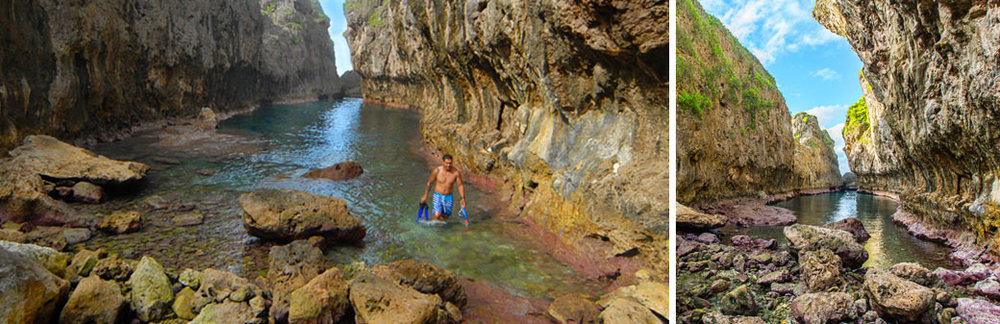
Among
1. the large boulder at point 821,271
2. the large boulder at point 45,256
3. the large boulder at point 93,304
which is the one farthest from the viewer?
the large boulder at point 821,271

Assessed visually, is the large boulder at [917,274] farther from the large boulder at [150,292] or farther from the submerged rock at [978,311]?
the large boulder at [150,292]

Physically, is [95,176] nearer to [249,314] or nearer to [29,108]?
[29,108]

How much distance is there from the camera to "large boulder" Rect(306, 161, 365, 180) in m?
10.8

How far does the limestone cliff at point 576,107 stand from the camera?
5648mm

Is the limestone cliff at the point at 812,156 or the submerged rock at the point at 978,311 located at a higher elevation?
the limestone cliff at the point at 812,156

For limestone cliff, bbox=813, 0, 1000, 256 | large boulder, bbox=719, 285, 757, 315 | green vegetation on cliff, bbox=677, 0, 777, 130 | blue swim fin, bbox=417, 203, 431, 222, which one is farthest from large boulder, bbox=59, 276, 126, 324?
limestone cliff, bbox=813, 0, 1000, 256

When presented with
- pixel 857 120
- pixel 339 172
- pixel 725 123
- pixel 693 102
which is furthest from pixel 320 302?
pixel 857 120

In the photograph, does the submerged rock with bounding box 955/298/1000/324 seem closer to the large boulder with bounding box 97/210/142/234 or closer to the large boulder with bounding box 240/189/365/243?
the large boulder with bounding box 240/189/365/243

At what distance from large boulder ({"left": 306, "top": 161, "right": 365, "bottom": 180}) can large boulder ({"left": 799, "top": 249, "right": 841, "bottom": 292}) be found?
875 cm

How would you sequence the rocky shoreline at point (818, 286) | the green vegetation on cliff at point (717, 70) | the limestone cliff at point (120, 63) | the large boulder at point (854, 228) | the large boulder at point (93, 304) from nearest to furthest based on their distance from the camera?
the large boulder at point (93, 304)
the rocky shoreline at point (818, 286)
the large boulder at point (854, 228)
the limestone cliff at point (120, 63)
the green vegetation on cliff at point (717, 70)

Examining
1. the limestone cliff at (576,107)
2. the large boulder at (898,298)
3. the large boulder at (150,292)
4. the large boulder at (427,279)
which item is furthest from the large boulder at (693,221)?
the large boulder at (150,292)

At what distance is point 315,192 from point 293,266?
15.7ft

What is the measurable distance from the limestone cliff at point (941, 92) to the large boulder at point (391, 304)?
7.52 m

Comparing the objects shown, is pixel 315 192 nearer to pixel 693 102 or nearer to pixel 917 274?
pixel 693 102
